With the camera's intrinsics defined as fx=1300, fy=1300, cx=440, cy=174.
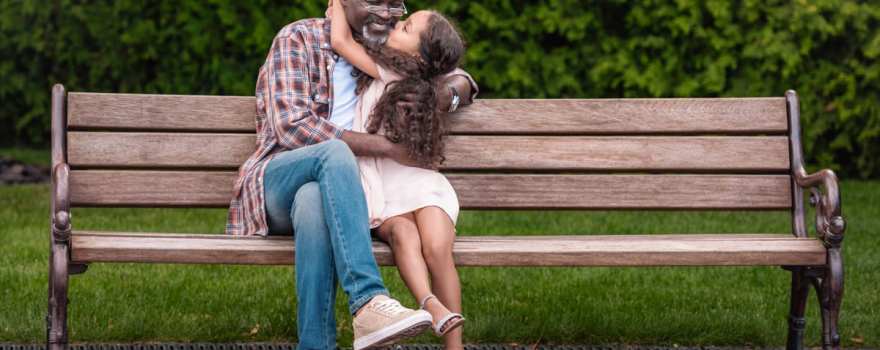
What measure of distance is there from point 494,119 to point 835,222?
1.24 metres

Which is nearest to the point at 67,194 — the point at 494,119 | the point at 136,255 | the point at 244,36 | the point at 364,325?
the point at 136,255

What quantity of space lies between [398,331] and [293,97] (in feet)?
3.33

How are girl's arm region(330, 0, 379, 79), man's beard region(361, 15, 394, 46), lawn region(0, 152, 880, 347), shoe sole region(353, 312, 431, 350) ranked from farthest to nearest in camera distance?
lawn region(0, 152, 880, 347)
man's beard region(361, 15, 394, 46)
girl's arm region(330, 0, 379, 79)
shoe sole region(353, 312, 431, 350)

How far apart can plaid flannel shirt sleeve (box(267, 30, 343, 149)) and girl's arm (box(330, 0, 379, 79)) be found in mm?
90

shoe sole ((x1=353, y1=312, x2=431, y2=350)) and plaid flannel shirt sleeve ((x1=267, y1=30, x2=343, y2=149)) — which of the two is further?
plaid flannel shirt sleeve ((x1=267, y1=30, x2=343, y2=149))

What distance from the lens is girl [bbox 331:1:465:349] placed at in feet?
12.9

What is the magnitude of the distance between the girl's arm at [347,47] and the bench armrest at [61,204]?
0.96 metres

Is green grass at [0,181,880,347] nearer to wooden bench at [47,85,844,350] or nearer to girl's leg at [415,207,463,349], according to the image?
wooden bench at [47,85,844,350]

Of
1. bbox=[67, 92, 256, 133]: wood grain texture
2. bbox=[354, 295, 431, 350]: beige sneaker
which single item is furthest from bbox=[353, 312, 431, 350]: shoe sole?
bbox=[67, 92, 256, 133]: wood grain texture

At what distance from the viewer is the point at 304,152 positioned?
3.98m

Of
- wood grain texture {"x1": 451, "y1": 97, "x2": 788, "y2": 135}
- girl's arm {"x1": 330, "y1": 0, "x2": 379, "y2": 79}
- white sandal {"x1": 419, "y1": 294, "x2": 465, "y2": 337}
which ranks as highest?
girl's arm {"x1": 330, "y1": 0, "x2": 379, "y2": 79}

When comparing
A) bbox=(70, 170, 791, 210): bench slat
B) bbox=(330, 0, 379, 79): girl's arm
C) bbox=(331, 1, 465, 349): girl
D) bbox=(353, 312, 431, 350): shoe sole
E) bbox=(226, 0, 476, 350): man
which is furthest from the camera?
bbox=(70, 170, 791, 210): bench slat

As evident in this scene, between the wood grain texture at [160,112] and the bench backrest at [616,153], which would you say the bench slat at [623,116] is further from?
the wood grain texture at [160,112]

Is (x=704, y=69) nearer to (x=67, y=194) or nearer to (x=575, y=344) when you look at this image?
(x=575, y=344)
